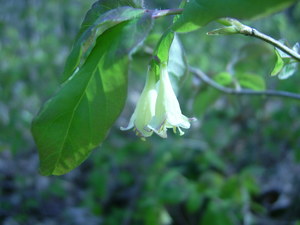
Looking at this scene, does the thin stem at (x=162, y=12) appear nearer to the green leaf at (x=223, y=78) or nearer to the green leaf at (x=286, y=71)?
the green leaf at (x=286, y=71)

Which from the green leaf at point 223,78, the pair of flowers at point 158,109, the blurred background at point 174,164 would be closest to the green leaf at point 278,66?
the pair of flowers at point 158,109

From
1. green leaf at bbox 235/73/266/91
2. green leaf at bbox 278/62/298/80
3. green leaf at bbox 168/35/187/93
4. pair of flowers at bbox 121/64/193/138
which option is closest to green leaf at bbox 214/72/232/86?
green leaf at bbox 235/73/266/91

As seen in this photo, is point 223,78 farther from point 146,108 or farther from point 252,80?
point 146,108

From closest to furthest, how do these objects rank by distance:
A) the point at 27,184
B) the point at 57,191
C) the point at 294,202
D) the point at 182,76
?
the point at 182,76, the point at 294,202, the point at 57,191, the point at 27,184

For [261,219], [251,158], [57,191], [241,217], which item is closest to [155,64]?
[241,217]

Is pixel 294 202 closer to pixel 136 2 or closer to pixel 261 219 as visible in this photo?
pixel 261 219

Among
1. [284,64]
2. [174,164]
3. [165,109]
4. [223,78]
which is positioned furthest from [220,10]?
[174,164]

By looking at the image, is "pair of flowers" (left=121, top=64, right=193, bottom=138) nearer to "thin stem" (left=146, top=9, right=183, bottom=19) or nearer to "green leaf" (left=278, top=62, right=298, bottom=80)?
"thin stem" (left=146, top=9, right=183, bottom=19)
